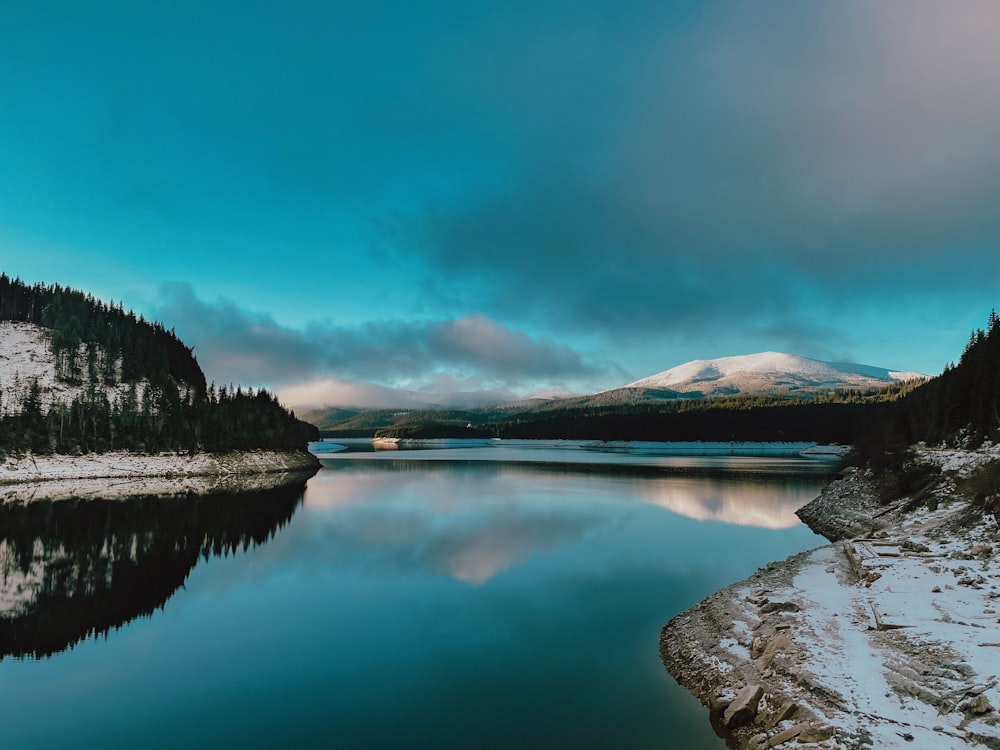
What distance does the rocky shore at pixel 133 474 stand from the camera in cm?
5541

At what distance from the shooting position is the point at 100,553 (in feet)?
88.9

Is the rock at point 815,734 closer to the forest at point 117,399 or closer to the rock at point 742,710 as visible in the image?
the rock at point 742,710

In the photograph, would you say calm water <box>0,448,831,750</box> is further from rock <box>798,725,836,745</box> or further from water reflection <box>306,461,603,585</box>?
rock <box>798,725,836,745</box>

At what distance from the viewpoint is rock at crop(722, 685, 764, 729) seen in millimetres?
10430

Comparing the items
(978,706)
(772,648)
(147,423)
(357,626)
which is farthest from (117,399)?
(978,706)

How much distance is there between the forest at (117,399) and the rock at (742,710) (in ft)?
276

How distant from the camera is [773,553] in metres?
26.3

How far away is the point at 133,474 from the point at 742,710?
8205 centimetres

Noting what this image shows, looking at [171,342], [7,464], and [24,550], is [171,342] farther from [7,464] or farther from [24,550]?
[24,550]

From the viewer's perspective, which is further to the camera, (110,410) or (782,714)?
(110,410)

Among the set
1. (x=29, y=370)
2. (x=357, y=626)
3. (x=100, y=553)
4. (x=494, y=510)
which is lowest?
(x=494, y=510)

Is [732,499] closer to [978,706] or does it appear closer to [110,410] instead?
[978,706]

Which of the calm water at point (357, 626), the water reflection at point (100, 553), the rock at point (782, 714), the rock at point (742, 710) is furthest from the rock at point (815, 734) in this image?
the water reflection at point (100, 553)

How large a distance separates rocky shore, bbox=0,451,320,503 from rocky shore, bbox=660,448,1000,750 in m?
56.5
